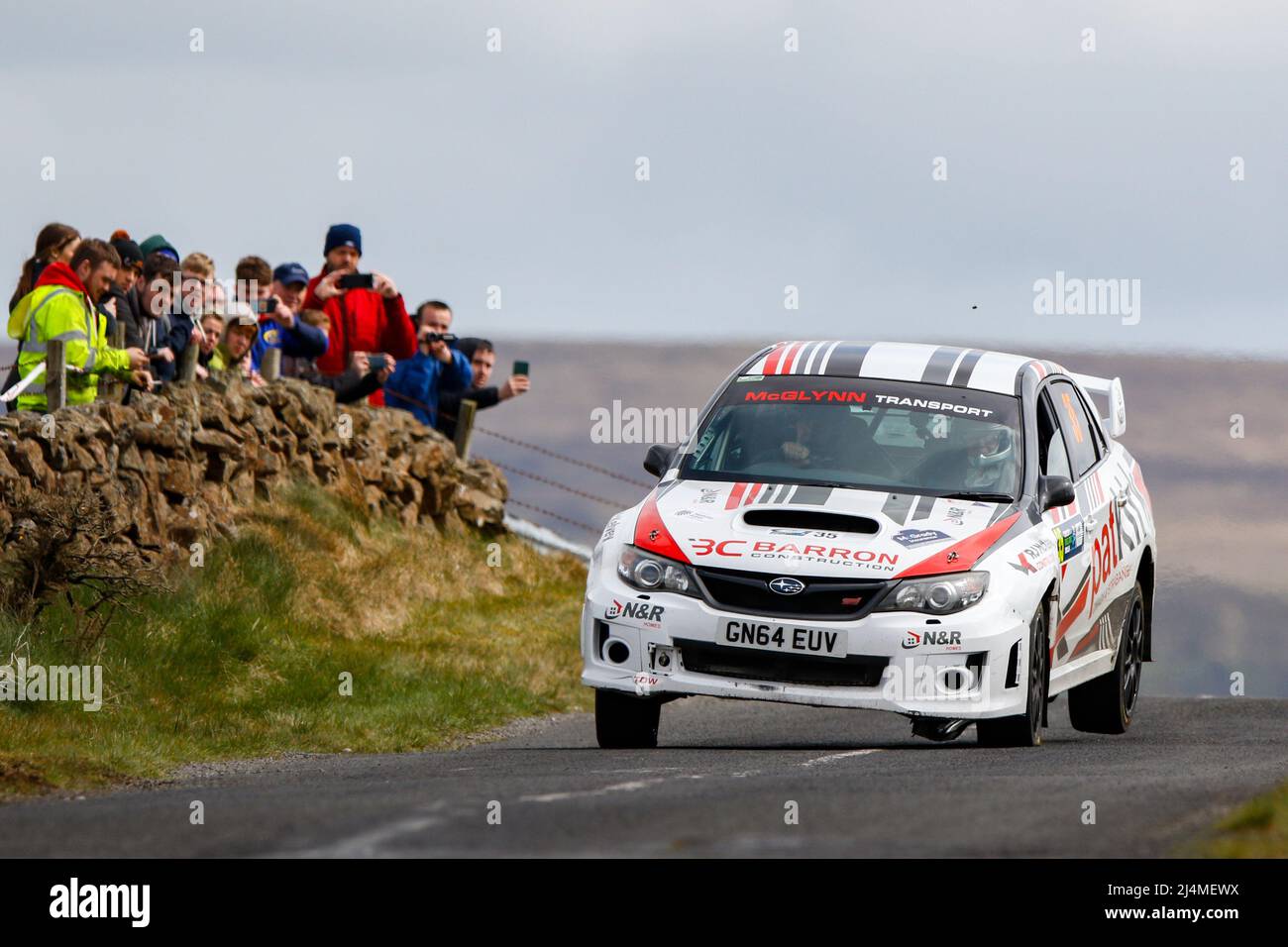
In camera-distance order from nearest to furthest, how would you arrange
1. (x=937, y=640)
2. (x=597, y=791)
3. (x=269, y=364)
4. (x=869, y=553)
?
(x=597, y=791)
(x=937, y=640)
(x=869, y=553)
(x=269, y=364)

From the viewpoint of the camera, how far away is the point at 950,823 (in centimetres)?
721

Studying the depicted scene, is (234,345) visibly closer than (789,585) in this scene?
No

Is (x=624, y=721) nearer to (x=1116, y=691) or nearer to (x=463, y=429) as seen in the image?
(x=1116, y=691)

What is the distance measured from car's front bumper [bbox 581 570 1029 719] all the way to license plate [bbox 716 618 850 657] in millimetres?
21

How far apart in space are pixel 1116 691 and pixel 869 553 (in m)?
3.26

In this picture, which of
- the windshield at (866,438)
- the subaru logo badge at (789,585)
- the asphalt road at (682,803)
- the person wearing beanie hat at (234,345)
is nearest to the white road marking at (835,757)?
the asphalt road at (682,803)

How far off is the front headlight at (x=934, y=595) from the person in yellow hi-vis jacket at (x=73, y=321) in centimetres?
645

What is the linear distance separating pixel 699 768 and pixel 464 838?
10.1 ft

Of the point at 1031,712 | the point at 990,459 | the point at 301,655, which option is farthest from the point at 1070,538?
the point at 301,655

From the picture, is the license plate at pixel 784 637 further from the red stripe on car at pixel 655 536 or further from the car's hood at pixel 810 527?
the red stripe on car at pixel 655 536

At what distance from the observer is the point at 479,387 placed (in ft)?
78.0

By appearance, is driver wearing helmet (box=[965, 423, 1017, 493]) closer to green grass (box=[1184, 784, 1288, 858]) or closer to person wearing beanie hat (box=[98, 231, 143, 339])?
green grass (box=[1184, 784, 1288, 858])

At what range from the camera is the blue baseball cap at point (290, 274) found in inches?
765
